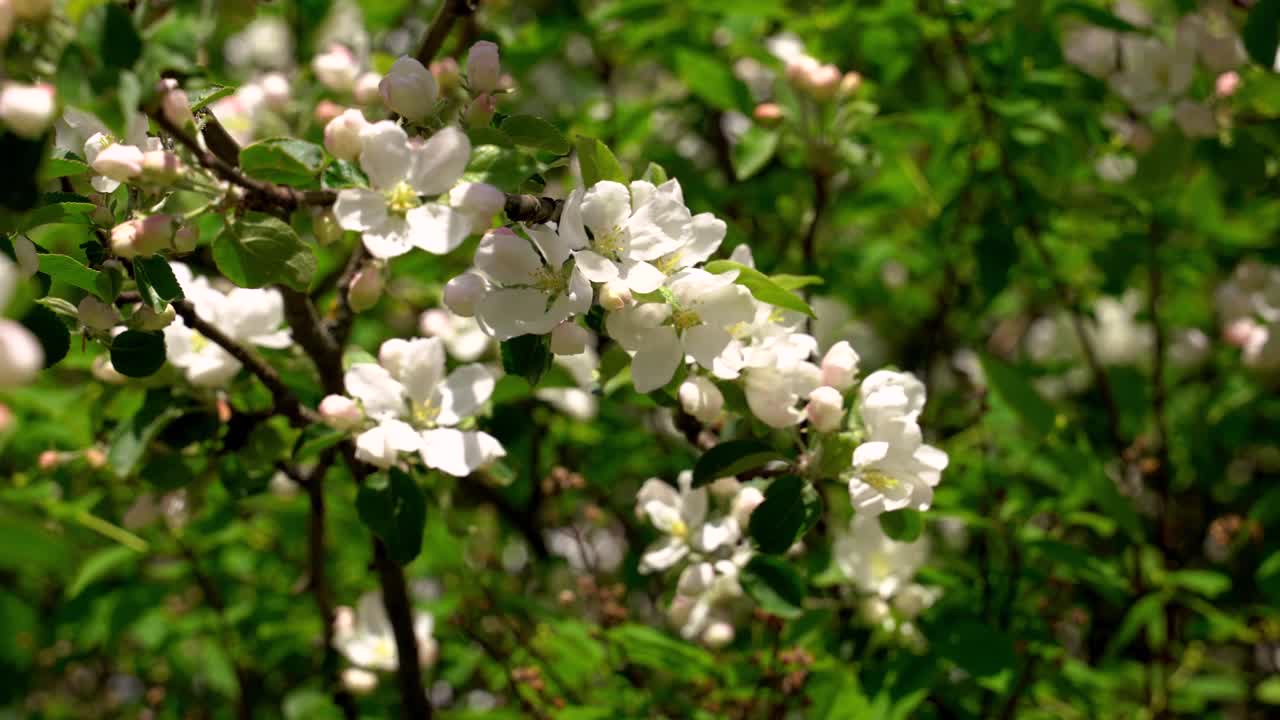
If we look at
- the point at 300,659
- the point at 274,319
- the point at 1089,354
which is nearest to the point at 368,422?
the point at 274,319

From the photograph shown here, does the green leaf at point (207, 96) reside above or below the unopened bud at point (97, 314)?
above

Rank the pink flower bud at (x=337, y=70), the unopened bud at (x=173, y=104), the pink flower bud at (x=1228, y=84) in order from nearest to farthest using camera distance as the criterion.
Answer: the unopened bud at (x=173, y=104)
the pink flower bud at (x=337, y=70)
the pink flower bud at (x=1228, y=84)

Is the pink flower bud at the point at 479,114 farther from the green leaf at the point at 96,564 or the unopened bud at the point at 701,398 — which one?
the green leaf at the point at 96,564

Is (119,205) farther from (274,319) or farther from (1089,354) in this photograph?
(1089,354)

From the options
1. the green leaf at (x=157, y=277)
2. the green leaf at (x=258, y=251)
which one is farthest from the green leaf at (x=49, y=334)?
the green leaf at (x=258, y=251)

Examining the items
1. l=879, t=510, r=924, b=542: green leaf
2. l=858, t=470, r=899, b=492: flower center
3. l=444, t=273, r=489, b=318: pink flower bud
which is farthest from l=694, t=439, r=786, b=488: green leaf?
l=444, t=273, r=489, b=318: pink flower bud

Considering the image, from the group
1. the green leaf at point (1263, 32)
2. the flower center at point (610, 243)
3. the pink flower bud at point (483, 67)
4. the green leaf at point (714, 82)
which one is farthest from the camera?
the green leaf at point (714, 82)

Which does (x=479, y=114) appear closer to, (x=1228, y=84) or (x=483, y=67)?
(x=483, y=67)
